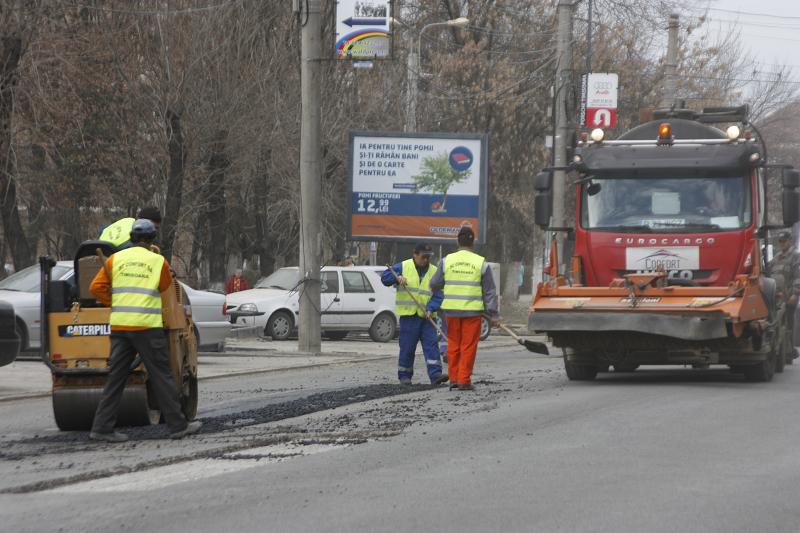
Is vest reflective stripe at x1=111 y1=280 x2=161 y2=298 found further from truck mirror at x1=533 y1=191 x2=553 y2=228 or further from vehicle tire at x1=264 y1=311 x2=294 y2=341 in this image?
vehicle tire at x1=264 y1=311 x2=294 y2=341

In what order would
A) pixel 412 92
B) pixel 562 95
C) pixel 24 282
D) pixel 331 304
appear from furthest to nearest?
pixel 412 92 → pixel 562 95 → pixel 331 304 → pixel 24 282

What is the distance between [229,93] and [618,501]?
71.1ft

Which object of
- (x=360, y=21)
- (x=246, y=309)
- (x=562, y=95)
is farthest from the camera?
(x=562, y=95)

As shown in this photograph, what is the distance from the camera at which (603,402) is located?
12.9m

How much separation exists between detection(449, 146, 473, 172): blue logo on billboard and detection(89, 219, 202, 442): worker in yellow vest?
65.6 ft

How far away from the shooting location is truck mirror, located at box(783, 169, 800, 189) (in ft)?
50.4

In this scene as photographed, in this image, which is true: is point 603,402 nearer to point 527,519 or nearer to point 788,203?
point 788,203

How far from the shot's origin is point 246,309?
27062mm

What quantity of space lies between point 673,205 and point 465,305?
119 inches

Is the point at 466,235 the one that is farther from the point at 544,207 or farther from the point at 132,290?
the point at 132,290

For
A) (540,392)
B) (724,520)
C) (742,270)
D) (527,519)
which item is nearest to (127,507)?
(527,519)

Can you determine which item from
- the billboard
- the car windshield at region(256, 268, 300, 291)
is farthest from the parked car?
the billboard

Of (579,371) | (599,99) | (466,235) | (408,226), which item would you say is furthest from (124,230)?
(599,99)

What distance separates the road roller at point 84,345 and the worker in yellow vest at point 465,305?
435 centimetres
